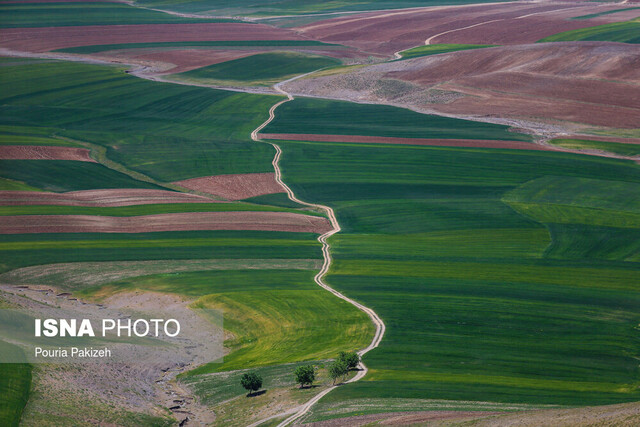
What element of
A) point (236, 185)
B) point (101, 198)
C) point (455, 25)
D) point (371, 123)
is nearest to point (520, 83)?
point (371, 123)

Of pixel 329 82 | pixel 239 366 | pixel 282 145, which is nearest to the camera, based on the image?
pixel 239 366

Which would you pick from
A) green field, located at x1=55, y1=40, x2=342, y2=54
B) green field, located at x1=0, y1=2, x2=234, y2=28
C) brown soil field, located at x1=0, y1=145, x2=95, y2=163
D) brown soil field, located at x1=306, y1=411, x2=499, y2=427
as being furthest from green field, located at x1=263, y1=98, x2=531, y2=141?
green field, located at x1=0, y1=2, x2=234, y2=28

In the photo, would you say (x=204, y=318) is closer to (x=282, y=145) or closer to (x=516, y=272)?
(x=516, y=272)

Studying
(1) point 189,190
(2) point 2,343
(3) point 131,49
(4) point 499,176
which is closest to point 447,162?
(4) point 499,176

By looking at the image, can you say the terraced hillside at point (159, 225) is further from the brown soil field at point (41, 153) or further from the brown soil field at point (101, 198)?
the brown soil field at point (41, 153)

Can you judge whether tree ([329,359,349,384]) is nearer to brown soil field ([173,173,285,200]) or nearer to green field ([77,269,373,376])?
green field ([77,269,373,376])

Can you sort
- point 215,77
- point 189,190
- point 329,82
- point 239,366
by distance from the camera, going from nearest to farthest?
point 239,366, point 189,190, point 329,82, point 215,77
